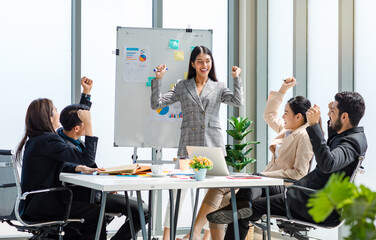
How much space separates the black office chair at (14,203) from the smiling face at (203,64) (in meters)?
1.51

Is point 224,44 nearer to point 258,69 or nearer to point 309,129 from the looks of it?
point 258,69

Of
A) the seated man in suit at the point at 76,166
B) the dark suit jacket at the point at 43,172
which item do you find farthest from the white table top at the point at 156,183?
the seated man in suit at the point at 76,166

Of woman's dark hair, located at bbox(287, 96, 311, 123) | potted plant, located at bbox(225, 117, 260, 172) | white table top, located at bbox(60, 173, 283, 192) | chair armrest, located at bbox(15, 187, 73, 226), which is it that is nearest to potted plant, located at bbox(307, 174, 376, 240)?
white table top, located at bbox(60, 173, 283, 192)

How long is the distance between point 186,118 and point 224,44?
191cm

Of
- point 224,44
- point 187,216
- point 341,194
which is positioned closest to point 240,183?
point 341,194

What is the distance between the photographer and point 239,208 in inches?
121

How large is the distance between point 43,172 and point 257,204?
4.16 ft

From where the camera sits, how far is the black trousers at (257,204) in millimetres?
2885

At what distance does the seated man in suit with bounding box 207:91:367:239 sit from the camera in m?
2.57

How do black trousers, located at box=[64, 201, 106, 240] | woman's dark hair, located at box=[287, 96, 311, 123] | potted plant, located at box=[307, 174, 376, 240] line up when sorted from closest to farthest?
potted plant, located at box=[307, 174, 376, 240] → black trousers, located at box=[64, 201, 106, 240] → woman's dark hair, located at box=[287, 96, 311, 123]

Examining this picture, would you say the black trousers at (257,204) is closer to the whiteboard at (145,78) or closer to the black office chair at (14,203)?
the black office chair at (14,203)

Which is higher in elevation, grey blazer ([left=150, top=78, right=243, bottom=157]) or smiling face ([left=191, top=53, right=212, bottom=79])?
smiling face ([left=191, top=53, right=212, bottom=79])

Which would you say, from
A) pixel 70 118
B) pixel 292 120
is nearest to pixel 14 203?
pixel 70 118

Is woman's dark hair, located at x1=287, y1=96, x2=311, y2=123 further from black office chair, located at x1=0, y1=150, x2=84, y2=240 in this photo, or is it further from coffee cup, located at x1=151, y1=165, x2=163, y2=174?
black office chair, located at x1=0, y1=150, x2=84, y2=240
